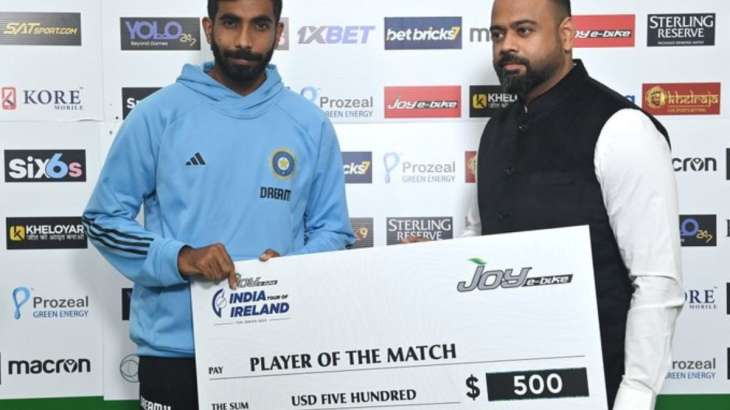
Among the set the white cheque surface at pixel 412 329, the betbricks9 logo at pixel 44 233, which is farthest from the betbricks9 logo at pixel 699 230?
the betbricks9 logo at pixel 44 233

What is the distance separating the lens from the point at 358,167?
2.94 meters

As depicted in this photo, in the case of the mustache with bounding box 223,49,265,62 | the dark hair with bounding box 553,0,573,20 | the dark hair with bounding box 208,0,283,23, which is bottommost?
the mustache with bounding box 223,49,265,62

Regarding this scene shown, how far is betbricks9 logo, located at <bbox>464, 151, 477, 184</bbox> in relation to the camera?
9.67 ft

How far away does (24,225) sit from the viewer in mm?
2928

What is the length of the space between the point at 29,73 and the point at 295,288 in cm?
160

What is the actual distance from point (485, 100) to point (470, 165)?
0.24 metres

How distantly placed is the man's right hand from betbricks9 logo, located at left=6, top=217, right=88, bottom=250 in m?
1.25

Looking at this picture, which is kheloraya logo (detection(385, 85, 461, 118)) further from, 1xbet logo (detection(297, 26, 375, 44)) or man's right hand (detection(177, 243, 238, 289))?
man's right hand (detection(177, 243, 238, 289))

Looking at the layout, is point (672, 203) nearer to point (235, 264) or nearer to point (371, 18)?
point (235, 264)

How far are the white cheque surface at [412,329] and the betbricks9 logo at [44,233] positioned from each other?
1.25 m

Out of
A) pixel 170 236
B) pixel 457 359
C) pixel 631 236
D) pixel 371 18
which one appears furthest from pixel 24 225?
pixel 631 236

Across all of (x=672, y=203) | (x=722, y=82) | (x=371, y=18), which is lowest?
(x=672, y=203)

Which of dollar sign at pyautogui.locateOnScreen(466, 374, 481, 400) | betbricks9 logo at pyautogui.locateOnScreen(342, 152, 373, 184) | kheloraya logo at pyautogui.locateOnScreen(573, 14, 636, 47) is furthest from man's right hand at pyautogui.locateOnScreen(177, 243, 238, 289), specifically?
kheloraya logo at pyautogui.locateOnScreen(573, 14, 636, 47)

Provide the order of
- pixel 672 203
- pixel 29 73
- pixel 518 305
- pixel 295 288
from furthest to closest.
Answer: pixel 29 73 < pixel 295 288 < pixel 518 305 < pixel 672 203
